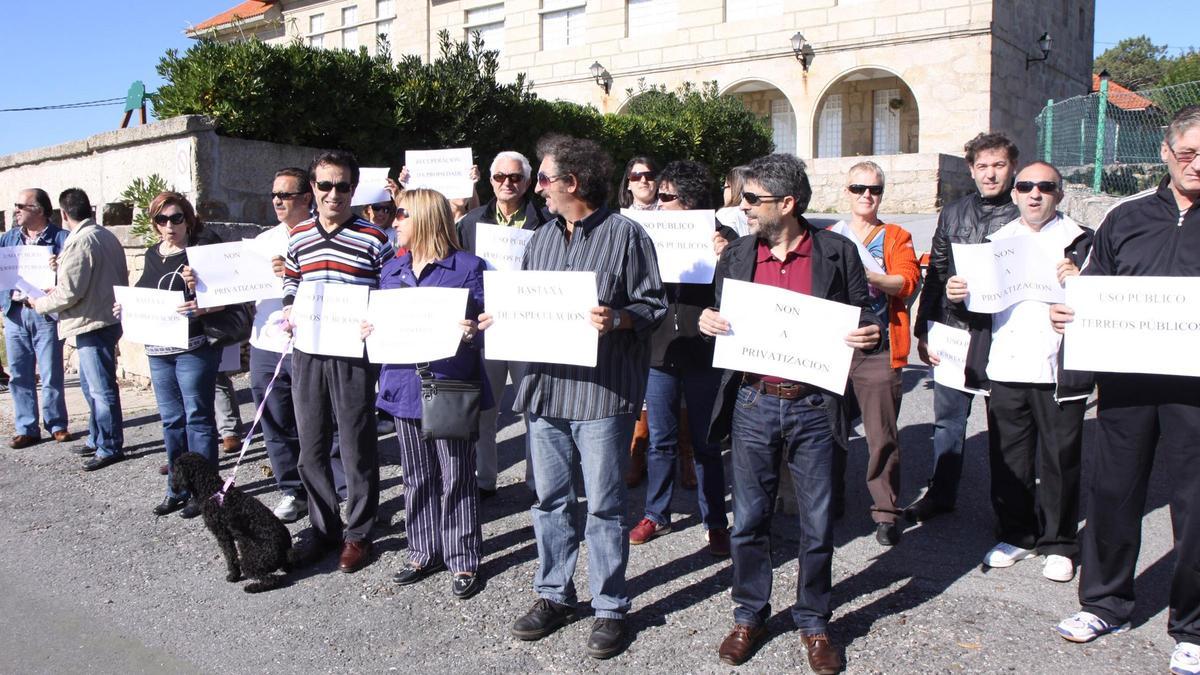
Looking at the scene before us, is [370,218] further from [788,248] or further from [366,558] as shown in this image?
[788,248]

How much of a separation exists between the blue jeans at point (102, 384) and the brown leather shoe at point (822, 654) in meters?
5.58

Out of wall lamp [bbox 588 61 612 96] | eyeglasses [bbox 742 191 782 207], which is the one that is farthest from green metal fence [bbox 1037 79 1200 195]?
wall lamp [bbox 588 61 612 96]

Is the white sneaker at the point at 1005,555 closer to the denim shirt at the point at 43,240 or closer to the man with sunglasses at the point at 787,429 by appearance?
the man with sunglasses at the point at 787,429

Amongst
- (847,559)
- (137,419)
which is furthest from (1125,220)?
(137,419)

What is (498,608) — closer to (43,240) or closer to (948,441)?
(948,441)

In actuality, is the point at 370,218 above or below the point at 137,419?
above

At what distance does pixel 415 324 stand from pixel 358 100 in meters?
6.56

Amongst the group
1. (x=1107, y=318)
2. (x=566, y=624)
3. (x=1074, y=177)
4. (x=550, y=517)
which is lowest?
(x=566, y=624)

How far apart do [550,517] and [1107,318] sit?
2.46m

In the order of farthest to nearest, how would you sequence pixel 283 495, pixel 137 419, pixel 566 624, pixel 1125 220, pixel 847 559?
pixel 137 419
pixel 283 495
pixel 847 559
pixel 566 624
pixel 1125 220

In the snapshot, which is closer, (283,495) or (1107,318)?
(1107,318)

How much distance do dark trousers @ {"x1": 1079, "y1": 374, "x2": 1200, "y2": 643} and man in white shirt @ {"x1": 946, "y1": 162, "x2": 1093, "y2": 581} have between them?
1.55 ft

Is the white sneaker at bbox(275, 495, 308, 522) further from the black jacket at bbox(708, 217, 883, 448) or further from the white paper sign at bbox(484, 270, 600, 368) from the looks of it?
the black jacket at bbox(708, 217, 883, 448)

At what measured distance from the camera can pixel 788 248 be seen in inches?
142
